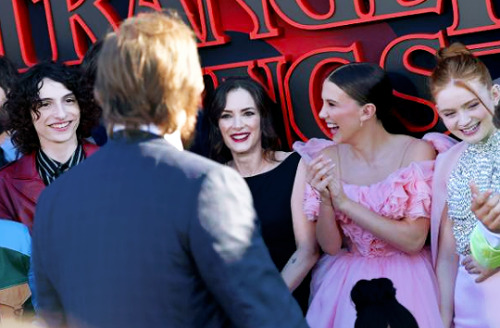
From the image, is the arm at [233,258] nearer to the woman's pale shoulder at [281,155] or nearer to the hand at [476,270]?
the hand at [476,270]

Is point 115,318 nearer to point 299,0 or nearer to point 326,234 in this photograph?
point 326,234

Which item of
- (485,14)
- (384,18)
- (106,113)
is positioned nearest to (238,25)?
(384,18)

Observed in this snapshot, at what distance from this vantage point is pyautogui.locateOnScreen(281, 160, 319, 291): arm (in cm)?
351

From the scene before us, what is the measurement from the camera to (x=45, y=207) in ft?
6.07

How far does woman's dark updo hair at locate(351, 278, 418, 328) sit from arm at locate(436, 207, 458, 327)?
139 mm

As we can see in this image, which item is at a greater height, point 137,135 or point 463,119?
point 137,135

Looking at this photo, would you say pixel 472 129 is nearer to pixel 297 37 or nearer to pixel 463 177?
pixel 463 177

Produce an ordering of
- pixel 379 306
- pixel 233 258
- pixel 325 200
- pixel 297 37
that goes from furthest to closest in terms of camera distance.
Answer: pixel 297 37 < pixel 325 200 < pixel 379 306 < pixel 233 258

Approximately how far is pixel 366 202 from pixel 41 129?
A: 5.04 ft

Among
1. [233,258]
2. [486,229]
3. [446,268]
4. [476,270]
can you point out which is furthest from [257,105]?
[233,258]

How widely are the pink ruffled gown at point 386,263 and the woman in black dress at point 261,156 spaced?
0.20 meters

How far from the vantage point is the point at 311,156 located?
3.69 meters

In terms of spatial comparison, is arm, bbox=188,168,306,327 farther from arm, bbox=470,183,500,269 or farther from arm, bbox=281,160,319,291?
arm, bbox=281,160,319,291

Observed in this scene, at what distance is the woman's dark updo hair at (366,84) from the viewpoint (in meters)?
3.42
